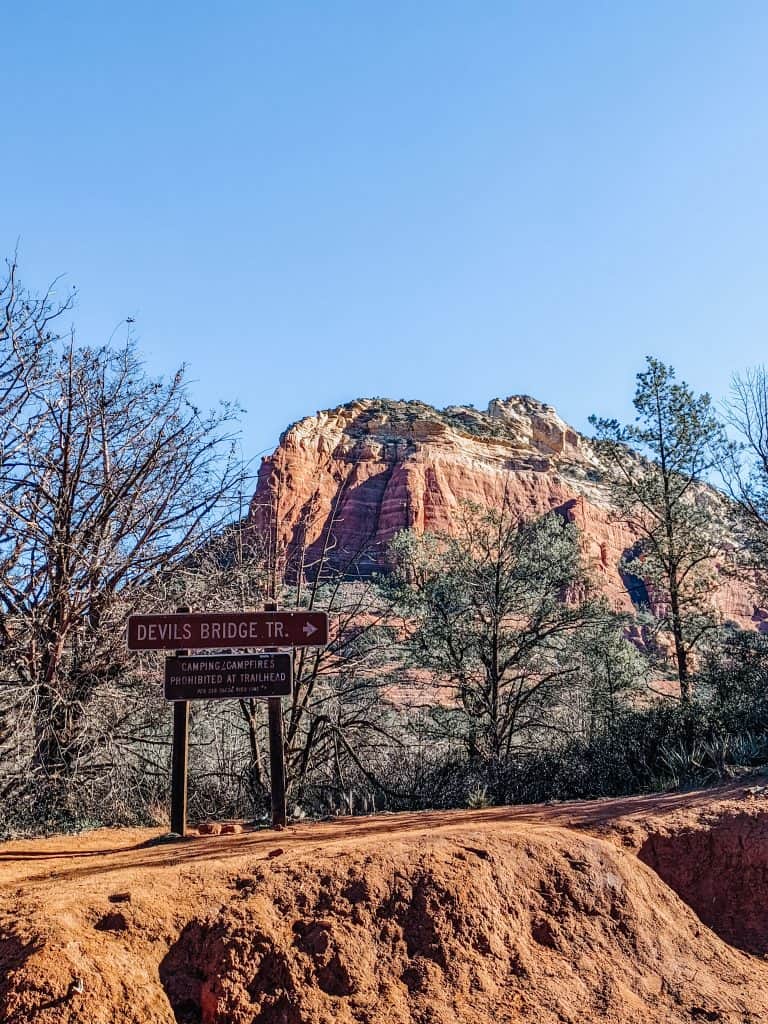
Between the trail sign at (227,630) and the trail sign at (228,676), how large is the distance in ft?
0.48

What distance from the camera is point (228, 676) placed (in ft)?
26.0

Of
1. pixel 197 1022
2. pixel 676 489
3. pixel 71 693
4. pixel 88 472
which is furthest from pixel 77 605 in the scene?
pixel 676 489

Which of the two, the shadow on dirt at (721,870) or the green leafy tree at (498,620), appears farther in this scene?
the green leafy tree at (498,620)

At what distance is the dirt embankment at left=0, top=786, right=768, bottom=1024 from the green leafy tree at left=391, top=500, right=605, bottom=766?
7.96 meters

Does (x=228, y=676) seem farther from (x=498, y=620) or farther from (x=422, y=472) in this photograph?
(x=422, y=472)

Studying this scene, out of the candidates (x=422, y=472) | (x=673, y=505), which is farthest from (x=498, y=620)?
(x=422, y=472)

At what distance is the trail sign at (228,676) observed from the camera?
7.85 meters

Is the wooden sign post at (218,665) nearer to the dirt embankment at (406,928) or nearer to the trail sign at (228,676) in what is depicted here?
the trail sign at (228,676)

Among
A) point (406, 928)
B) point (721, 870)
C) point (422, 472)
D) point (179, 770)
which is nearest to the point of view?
point (406, 928)

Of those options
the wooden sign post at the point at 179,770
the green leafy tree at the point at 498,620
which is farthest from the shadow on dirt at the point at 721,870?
the green leafy tree at the point at 498,620

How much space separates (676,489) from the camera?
19000 mm

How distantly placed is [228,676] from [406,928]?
3.62 m

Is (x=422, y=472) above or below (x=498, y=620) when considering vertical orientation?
above

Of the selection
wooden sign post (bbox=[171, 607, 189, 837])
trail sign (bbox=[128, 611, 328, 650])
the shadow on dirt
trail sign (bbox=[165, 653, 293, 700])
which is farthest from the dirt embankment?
trail sign (bbox=[128, 611, 328, 650])
